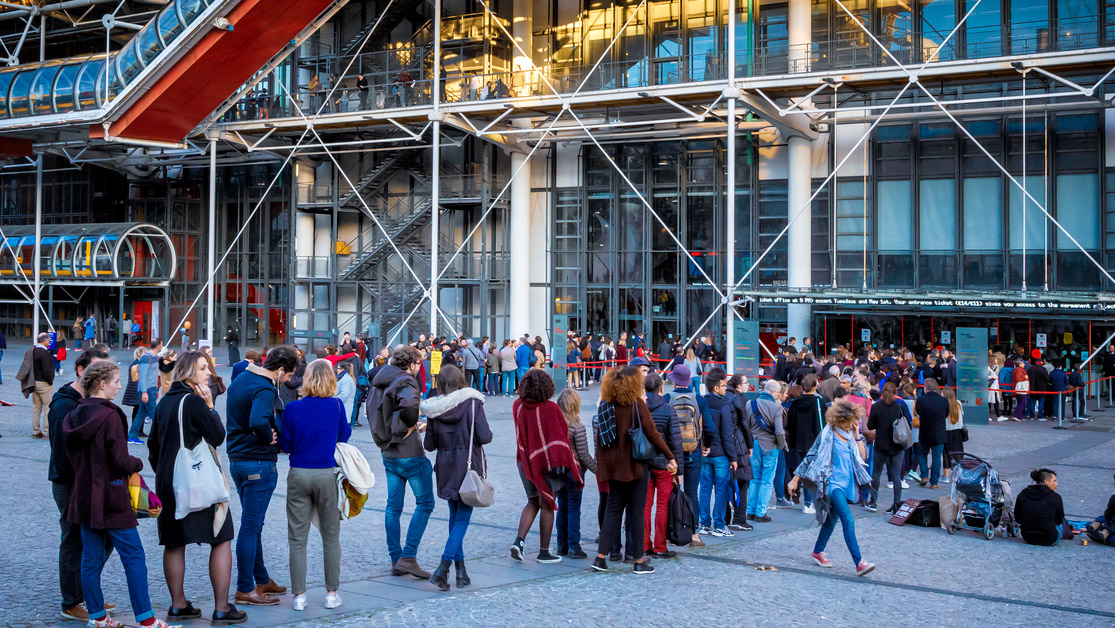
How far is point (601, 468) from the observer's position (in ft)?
27.4

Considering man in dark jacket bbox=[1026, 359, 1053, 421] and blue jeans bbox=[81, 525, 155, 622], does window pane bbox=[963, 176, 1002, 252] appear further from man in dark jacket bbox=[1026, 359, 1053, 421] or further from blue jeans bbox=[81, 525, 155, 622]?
blue jeans bbox=[81, 525, 155, 622]

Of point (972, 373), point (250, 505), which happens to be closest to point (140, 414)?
point (250, 505)

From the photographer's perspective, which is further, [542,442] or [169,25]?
[169,25]

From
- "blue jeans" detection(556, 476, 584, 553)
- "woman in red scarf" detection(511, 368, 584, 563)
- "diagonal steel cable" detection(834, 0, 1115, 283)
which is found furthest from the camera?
"diagonal steel cable" detection(834, 0, 1115, 283)

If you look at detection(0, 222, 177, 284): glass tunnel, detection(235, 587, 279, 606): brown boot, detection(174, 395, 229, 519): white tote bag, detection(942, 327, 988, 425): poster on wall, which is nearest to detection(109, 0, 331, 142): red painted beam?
detection(0, 222, 177, 284): glass tunnel

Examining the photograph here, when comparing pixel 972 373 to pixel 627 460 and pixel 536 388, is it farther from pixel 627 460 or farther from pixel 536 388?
pixel 536 388

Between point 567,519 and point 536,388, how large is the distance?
139 cm

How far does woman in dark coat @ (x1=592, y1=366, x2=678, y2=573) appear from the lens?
8242 millimetres

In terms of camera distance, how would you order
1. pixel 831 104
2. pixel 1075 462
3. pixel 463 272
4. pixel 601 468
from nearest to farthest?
1. pixel 601 468
2. pixel 1075 462
3. pixel 831 104
4. pixel 463 272

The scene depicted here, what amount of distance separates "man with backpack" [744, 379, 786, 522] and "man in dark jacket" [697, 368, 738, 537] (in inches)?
31.2

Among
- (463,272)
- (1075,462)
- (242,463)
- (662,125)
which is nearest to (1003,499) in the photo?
(1075,462)

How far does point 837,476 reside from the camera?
8445 mm

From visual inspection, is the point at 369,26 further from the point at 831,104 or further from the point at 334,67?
the point at 831,104

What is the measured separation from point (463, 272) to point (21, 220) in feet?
66.8
